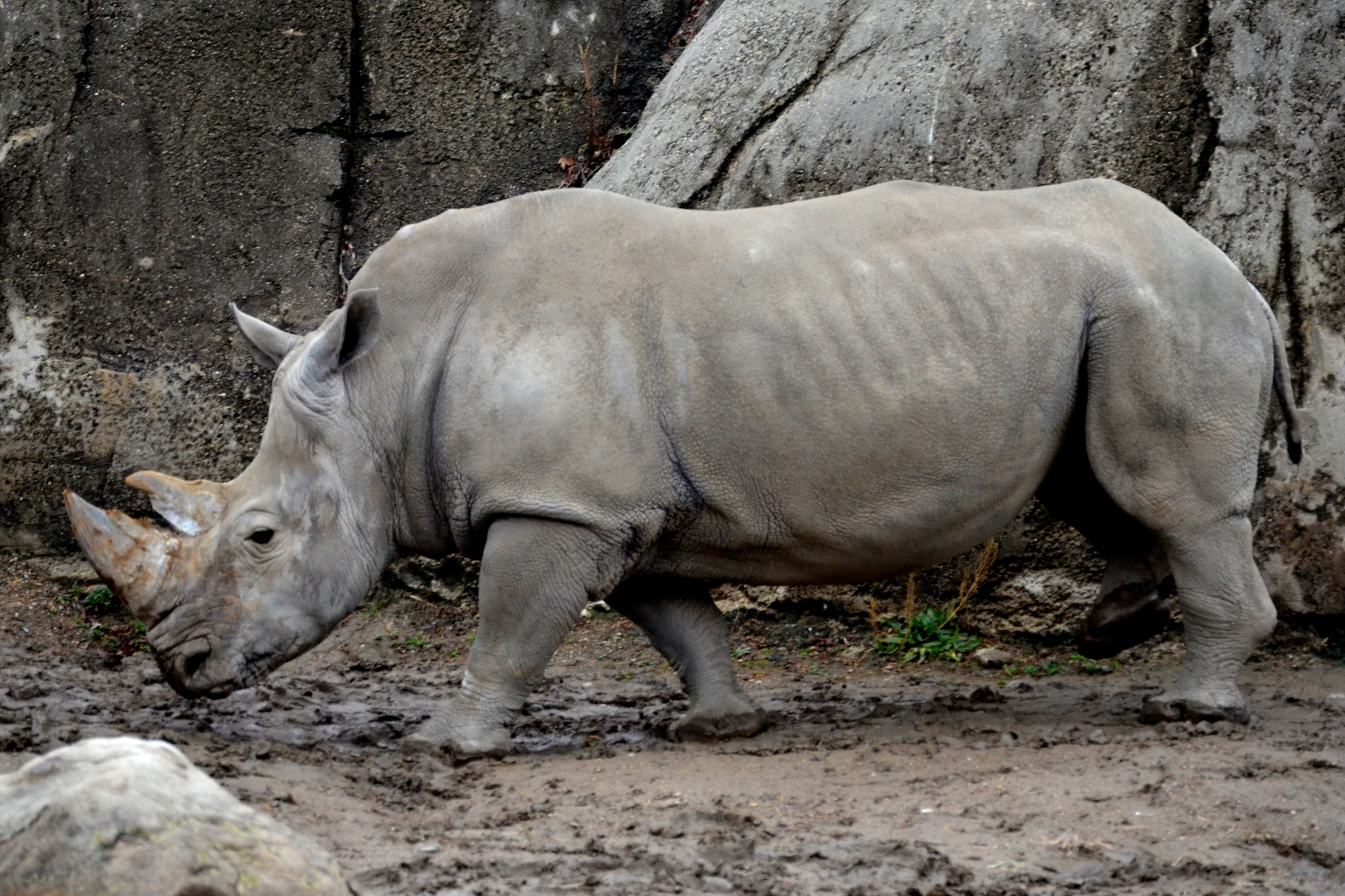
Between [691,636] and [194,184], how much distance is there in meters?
4.12

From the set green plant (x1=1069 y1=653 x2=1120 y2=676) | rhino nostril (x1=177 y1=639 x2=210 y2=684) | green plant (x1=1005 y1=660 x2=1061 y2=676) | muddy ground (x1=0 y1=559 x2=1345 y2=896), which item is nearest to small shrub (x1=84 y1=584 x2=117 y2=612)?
muddy ground (x1=0 y1=559 x2=1345 y2=896)

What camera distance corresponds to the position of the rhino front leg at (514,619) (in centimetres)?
532

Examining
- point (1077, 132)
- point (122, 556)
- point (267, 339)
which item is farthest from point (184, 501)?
point (1077, 132)

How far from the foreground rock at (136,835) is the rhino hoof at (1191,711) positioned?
343 centimetres

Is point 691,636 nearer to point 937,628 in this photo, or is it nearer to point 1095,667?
point 937,628

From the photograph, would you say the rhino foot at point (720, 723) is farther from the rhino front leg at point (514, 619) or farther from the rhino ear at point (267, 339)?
the rhino ear at point (267, 339)

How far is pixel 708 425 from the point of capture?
5.38 metres

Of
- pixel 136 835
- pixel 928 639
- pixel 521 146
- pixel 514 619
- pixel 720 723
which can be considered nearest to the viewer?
pixel 136 835

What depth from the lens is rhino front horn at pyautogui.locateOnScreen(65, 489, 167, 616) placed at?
5.46 meters

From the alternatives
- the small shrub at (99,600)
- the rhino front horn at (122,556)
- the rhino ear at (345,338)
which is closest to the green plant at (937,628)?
the rhino ear at (345,338)

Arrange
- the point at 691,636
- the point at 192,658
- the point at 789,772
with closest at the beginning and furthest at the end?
the point at 789,772, the point at 192,658, the point at 691,636

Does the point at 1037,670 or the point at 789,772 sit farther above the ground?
the point at 789,772

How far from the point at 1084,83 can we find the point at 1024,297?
75.5 inches

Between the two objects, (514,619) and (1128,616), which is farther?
(1128,616)
